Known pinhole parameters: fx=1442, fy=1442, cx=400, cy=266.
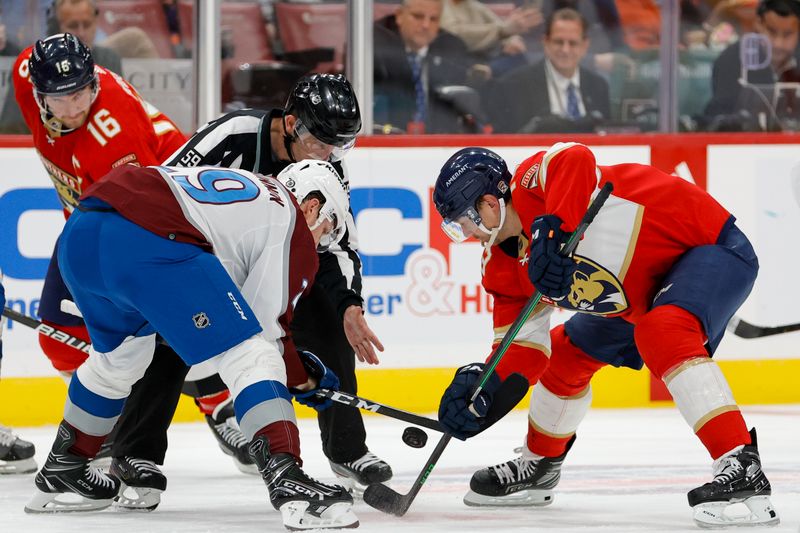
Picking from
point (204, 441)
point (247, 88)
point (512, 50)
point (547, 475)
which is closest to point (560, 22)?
point (512, 50)

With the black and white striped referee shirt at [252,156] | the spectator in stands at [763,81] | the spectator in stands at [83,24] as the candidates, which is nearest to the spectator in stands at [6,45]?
the spectator in stands at [83,24]

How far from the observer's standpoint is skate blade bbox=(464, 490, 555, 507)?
3.49 metres

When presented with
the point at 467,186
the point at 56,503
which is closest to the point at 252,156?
the point at 467,186

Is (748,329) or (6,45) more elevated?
(6,45)

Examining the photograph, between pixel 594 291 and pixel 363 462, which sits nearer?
pixel 594 291

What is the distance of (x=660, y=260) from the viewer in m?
3.22

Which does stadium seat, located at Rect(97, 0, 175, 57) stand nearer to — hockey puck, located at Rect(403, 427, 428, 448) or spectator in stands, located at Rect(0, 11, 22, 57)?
spectator in stands, located at Rect(0, 11, 22, 57)

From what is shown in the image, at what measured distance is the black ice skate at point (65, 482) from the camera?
3.25 meters

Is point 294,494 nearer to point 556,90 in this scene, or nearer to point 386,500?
point 386,500

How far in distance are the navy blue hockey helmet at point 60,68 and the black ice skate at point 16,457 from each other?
102 cm

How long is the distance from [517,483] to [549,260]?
0.75 meters

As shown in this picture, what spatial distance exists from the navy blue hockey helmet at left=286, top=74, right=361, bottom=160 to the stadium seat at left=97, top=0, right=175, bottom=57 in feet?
6.87

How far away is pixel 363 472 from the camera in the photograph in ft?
11.8

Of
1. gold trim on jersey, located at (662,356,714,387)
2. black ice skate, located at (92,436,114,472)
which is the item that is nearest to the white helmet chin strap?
gold trim on jersey, located at (662,356,714,387)
